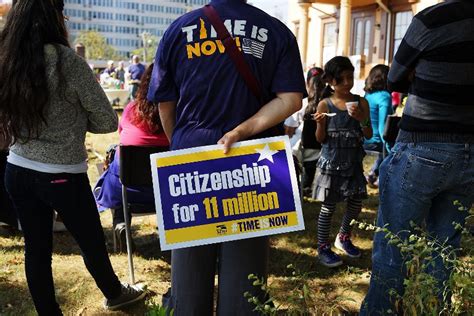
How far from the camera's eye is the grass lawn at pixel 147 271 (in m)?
3.18

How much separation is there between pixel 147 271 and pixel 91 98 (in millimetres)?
1762

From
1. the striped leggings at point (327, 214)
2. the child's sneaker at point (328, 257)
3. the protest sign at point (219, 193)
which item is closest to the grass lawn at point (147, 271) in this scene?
the child's sneaker at point (328, 257)

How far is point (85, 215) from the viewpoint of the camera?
8.50ft

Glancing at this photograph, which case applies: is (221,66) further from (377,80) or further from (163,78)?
(377,80)

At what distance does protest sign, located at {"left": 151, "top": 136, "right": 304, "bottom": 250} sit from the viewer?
6.24 feet

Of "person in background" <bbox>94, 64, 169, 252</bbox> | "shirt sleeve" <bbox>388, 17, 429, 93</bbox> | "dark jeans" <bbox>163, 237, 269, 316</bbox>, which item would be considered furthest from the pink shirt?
"shirt sleeve" <bbox>388, 17, 429, 93</bbox>

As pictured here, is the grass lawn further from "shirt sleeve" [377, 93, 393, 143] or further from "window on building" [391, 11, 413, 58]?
"window on building" [391, 11, 413, 58]

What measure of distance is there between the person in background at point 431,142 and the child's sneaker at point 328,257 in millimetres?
1533

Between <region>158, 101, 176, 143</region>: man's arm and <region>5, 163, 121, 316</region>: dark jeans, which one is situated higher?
<region>158, 101, 176, 143</region>: man's arm

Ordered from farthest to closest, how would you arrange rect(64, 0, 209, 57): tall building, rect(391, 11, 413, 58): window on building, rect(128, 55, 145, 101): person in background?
rect(64, 0, 209, 57): tall building
rect(391, 11, 413, 58): window on building
rect(128, 55, 145, 101): person in background

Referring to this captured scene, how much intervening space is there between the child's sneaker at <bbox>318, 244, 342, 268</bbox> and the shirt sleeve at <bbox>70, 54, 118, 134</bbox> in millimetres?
2078

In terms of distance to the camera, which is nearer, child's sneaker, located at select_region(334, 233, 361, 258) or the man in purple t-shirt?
the man in purple t-shirt

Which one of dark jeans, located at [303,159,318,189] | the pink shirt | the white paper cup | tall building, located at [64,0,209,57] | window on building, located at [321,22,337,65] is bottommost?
dark jeans, located at [303,159,318,189]

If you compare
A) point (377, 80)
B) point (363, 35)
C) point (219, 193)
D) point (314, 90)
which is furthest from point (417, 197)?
point (363, 35)
